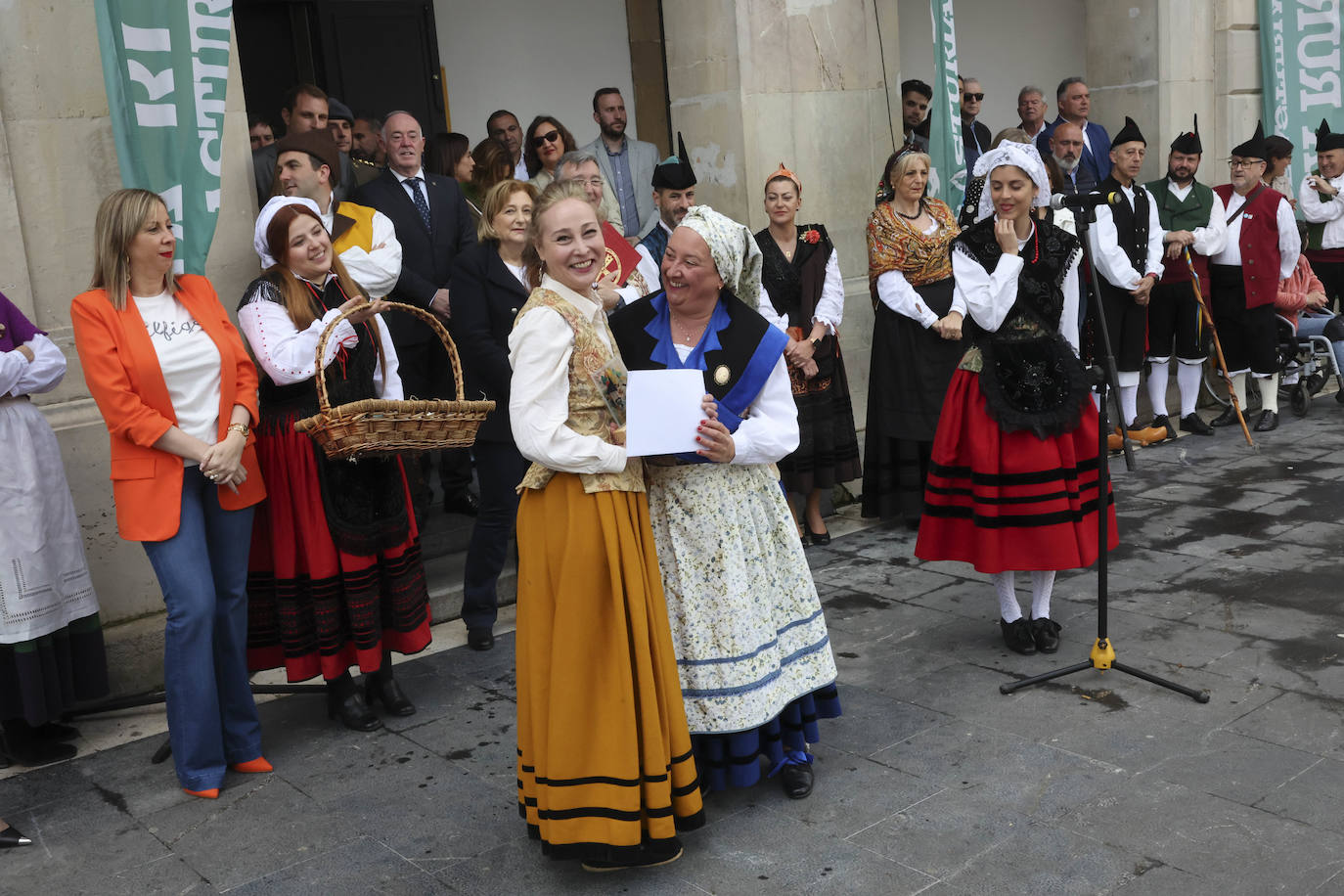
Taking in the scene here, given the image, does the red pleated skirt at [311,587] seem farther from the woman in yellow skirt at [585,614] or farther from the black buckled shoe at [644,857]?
the black buckled shoe at [644,857]

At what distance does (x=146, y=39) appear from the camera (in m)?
4.81

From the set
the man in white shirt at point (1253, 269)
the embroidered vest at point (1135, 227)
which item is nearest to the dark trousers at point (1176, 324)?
the man in white shirt at point (1253, 269)

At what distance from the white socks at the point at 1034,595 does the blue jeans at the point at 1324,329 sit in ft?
19.9

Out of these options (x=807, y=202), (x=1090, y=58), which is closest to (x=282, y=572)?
(x=807, y=202)

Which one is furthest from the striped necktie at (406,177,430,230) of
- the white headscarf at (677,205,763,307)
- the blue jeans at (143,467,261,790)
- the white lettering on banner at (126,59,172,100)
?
the white headscarf at (677,205,763,307)

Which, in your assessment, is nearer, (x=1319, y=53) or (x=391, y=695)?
(x=391, y=695)

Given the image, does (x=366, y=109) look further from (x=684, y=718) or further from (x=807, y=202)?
(x=684, y=718)

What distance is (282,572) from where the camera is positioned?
15.0 ft

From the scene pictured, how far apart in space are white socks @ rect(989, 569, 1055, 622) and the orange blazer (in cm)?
296

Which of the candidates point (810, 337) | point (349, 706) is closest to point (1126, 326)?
point (810, 337)

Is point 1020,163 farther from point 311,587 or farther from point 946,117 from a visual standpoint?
point 946,117

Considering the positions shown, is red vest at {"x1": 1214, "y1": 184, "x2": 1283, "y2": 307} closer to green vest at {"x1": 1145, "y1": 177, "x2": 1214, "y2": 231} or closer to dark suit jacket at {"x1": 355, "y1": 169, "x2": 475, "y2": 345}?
green vest at {"x1": 1145, "y1": 177, "x2": 1214, "y2": 231}

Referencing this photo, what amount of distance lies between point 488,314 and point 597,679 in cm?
243

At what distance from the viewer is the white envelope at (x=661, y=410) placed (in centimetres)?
339
